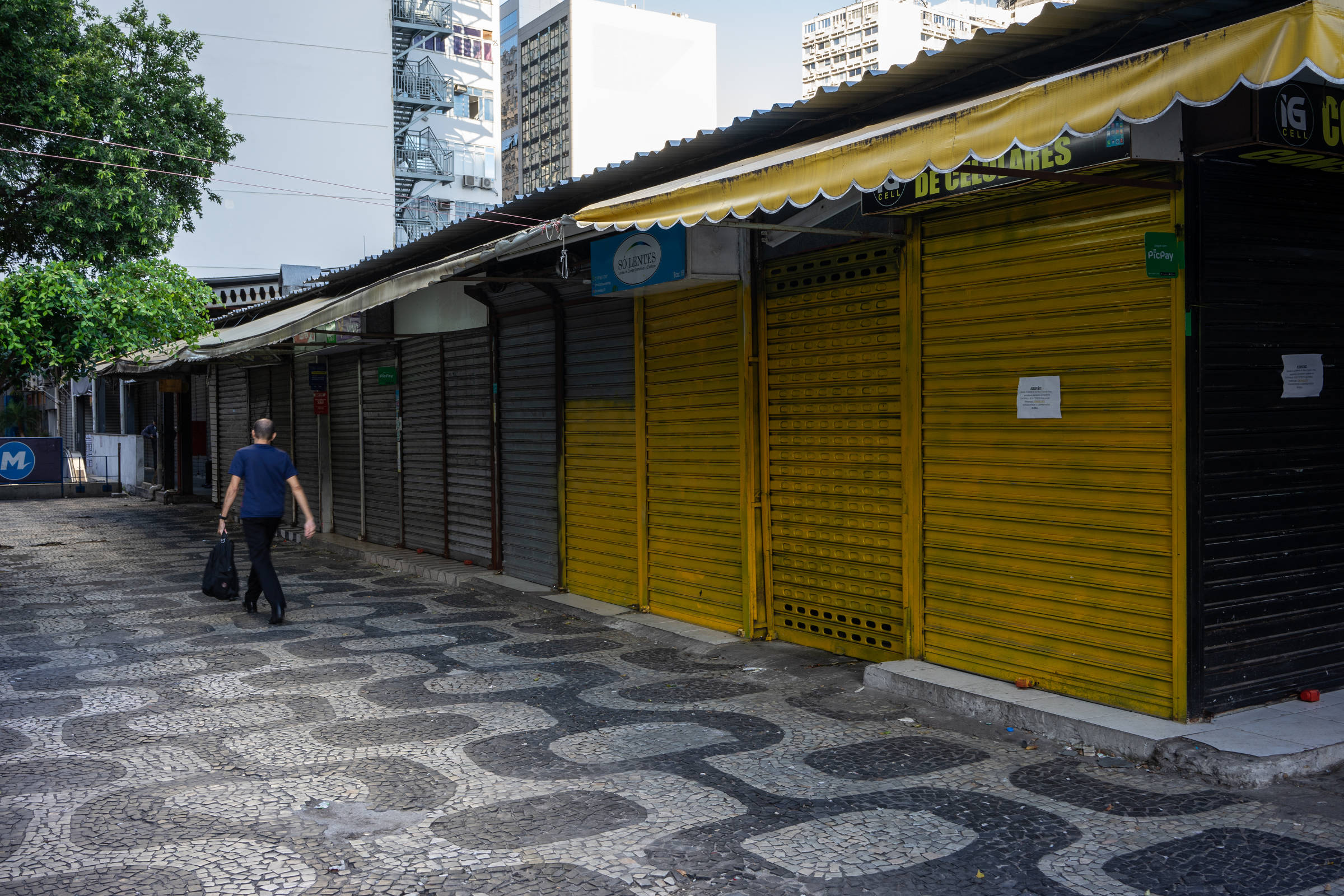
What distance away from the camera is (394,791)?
4934mm

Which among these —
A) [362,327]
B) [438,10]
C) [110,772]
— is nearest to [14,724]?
[110,772]

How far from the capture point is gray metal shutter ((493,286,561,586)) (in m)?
11.2

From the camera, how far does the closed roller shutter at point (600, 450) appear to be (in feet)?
32.8

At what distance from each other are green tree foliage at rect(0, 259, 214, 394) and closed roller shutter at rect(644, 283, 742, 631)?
25.1ft

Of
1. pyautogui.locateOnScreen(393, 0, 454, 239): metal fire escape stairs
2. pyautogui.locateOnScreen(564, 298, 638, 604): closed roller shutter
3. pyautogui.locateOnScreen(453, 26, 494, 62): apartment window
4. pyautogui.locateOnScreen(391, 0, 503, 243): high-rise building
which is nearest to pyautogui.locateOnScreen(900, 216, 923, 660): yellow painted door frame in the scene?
pyautogui.locateOnScreen(564, 298, 638, 604): closed roller shutter

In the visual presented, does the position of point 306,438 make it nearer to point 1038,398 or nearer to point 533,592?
point 533,592

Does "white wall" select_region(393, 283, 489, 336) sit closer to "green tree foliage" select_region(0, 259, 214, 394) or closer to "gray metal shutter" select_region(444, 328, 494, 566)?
"gray metal shutter" select_region(444, 328, 494, 566)

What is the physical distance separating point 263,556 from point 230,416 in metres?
14.8

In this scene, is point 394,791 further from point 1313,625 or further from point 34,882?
point 1313,625

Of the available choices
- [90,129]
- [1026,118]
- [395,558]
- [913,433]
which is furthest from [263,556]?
[90,129]

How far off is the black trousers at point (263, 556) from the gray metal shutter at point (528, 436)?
2.80m

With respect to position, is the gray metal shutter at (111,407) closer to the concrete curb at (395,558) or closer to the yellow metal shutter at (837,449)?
the concrete curb at (395,558)

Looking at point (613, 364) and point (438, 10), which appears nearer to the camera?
point (613, 364)

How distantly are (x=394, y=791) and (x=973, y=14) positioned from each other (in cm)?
16145
